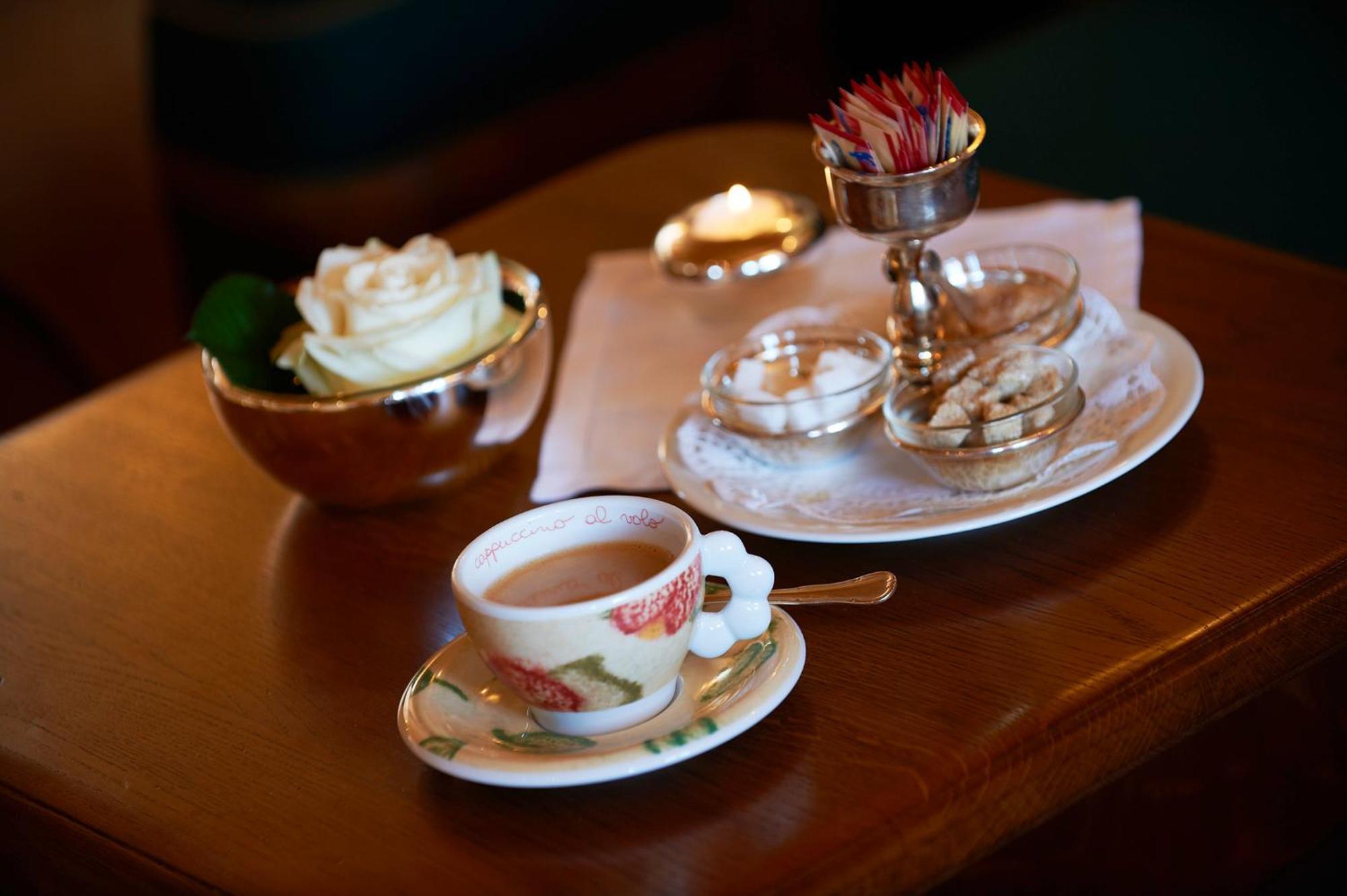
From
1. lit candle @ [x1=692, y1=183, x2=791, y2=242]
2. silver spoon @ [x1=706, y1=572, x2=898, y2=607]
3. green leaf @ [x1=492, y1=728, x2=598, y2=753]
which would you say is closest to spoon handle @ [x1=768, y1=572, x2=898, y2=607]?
silver spoon @ [x1=706, y1=572, x2=898, y2=607]

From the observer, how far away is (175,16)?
2002 mm

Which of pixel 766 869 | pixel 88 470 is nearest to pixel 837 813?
pixel 766 869

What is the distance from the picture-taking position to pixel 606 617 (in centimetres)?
43

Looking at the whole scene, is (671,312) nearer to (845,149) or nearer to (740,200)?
(740,200)

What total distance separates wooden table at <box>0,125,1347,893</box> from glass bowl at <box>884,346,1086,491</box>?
0.03m

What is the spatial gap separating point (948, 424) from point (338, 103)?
150 cm

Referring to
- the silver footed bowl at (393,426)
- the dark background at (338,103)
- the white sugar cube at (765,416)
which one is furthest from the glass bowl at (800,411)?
the dark background at (338,103)

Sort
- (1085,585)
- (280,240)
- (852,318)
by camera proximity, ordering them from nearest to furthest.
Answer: (1085,585)
(852,318)
(280,240)

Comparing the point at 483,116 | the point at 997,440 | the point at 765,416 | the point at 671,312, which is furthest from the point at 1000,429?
the point at 483,116

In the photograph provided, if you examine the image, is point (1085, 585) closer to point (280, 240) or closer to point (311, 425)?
point (311, 425)

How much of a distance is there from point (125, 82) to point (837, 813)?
1.81 meters

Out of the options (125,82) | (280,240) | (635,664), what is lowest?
(280,240)

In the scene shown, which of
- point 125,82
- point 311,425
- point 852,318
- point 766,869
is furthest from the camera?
point 125,82

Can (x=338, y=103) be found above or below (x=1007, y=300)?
below
